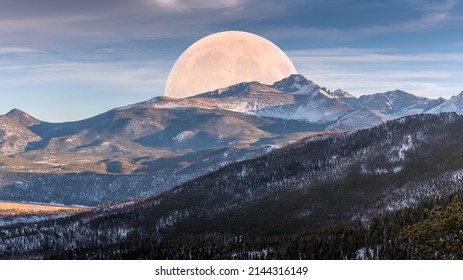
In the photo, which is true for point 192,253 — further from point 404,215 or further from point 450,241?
point 450,241

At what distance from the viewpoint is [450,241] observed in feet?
184

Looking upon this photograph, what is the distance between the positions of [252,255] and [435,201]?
66.4 metres

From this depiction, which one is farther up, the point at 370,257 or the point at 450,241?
the point at 450,241

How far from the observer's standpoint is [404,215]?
164000mm

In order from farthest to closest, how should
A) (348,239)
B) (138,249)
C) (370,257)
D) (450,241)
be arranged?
(138,249)
(348,239)
(370,257)
(450,241)
